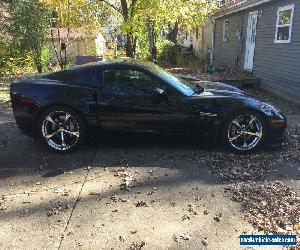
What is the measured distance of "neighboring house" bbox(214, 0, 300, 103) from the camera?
1012 centimetres

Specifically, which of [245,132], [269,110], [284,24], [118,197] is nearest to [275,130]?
[269,110]

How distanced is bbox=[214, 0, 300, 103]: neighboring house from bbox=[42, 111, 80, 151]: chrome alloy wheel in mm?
6900

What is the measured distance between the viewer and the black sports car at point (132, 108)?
5328mm

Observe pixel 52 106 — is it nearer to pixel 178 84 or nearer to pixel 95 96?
pixel 95 96

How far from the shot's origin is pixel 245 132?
17.7 feet

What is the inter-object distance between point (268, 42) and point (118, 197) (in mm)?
9736

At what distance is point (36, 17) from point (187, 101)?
15.6 m

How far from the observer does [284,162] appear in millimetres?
5176

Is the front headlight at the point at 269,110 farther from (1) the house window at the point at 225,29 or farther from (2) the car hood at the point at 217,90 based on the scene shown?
(1) the house window at the point at 225,29

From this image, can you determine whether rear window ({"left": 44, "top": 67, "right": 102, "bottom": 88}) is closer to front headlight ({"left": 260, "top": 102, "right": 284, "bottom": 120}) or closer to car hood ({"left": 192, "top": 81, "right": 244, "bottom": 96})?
car hood ({"left": 192, "top": 81, "right": 244, "bottom": 96})

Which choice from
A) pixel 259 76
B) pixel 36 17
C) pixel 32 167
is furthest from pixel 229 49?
pixel 32 167

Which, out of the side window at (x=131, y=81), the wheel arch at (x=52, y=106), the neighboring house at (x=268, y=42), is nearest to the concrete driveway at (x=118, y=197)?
the wheel arch at (x=52, y=106)

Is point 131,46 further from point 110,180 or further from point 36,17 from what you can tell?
point 110,180

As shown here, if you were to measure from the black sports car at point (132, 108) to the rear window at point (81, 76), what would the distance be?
2cm
